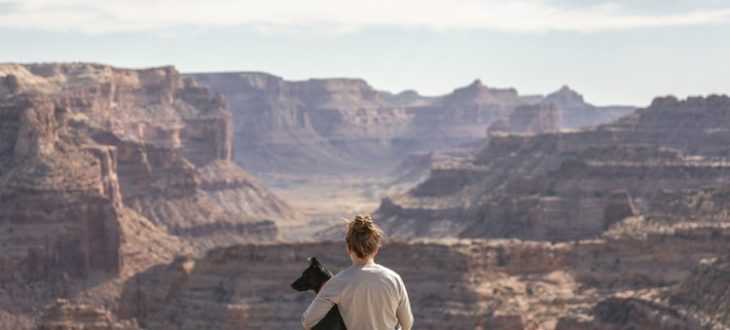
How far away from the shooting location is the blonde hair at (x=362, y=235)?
65.7 feet

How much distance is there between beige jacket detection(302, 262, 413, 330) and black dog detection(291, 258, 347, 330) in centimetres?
7

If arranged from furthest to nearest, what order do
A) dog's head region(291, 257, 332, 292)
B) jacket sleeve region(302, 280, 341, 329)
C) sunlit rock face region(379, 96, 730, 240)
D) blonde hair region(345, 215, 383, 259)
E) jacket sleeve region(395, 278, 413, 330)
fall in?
sunlit rock face region(379, 96, 730, 240) < dog's head region(291, 257, 332, 292) < jacket sleeve region(395, 278, 413, 330) < jacket sleeve region(302, 280, 341, 329) < blonde hair region(345, 215, 383, 259)

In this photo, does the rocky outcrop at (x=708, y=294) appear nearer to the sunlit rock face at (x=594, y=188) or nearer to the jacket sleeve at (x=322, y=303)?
the sunlit rock face at (x=594, y=188)

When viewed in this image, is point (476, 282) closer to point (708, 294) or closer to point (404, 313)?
point (708, 294)

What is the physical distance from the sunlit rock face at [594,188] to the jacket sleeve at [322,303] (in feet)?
364

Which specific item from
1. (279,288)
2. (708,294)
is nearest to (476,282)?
(279,288)

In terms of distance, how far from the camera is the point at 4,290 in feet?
411

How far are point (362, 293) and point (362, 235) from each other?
0.75 metres

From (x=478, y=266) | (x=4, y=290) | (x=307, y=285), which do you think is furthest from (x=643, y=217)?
(x=307, y=285)

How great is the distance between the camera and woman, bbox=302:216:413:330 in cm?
2011

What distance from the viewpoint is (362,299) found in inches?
797

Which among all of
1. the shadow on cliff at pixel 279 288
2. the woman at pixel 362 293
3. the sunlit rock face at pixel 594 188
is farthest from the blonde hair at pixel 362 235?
the sunlit rock face at pixel 594 188

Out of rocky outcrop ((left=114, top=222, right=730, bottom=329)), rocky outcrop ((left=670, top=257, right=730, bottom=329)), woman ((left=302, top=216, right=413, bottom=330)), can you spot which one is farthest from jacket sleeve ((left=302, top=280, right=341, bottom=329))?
rocky outcrop ((left=114, top=222, right=730, bottom=329))

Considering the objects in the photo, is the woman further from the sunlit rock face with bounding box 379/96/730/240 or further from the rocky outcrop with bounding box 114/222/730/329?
the sunlit rock face with bounding box 379/96/730/240
